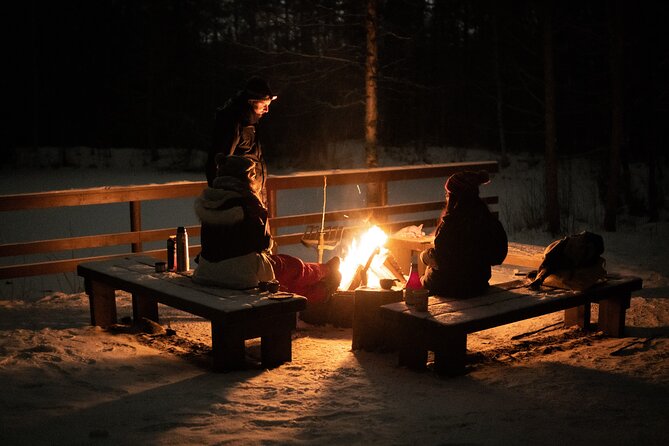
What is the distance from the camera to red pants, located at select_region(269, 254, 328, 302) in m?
6.44

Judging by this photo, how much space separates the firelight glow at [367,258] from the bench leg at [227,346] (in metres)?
1.91

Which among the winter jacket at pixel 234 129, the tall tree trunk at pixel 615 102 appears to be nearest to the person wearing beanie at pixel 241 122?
the winter jacket at pixel 234 129

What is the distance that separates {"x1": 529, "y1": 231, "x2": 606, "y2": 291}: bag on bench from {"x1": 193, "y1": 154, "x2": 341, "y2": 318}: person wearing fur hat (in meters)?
2.11

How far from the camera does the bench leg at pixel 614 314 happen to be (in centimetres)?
646

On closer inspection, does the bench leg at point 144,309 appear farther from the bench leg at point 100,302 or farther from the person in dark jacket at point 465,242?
the person in dark jacket at point 465,242

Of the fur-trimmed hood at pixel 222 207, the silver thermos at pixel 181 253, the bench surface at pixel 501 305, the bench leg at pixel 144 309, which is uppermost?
the fur-trimmed hood at pixel 222 207

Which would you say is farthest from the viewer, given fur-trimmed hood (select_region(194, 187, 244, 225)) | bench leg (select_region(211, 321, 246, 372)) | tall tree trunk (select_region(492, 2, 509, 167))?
tall tree trunk (select_region(492, 2, 509, 167))

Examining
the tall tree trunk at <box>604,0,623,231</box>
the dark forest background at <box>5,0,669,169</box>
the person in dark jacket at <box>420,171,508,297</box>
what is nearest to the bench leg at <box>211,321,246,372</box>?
the person in dark jacket at <box>420,171,508,297</box>

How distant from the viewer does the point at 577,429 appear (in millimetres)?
4438

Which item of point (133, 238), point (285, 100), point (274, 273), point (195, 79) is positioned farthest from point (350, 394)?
point (195, 79)

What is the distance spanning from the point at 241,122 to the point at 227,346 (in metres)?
2.56

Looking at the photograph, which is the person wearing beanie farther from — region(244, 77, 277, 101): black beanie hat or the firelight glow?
the firelight glow

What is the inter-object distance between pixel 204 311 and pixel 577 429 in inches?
96.5

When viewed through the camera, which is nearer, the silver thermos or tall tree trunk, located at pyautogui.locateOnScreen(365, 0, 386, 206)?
the silver thermos
